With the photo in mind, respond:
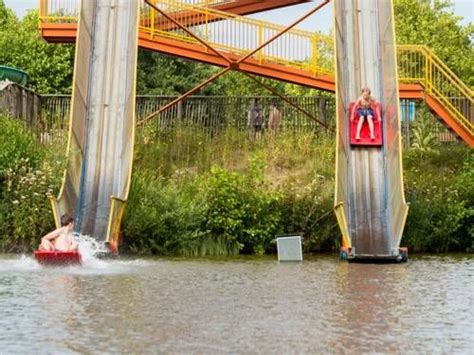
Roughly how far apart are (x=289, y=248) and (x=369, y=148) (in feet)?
11.5

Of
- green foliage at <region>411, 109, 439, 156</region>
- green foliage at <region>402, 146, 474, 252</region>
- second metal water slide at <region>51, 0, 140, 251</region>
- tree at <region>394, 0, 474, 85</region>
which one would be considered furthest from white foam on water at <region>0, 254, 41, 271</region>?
tree at <region>394, 0, 474, 85</region>

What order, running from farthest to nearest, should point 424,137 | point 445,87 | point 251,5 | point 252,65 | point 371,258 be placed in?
point 251,5 → point 445,87 → point 252,65 → point 424,137 → point 371,258

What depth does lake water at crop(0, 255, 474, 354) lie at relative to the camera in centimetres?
1211

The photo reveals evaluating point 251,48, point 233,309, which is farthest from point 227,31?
point 233,309

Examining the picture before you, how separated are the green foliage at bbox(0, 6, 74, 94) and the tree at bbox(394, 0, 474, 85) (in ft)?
58.1

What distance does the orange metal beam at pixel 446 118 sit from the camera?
33188 millimetres

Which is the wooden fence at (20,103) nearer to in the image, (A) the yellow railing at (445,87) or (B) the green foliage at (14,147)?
(B) the green foliage at (14,147)

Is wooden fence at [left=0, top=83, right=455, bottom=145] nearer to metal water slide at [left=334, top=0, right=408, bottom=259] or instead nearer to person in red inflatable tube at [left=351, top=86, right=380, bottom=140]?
metal water slide at [left=334, top=0, right=408, bottom=259]

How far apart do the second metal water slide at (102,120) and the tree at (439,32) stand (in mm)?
34942

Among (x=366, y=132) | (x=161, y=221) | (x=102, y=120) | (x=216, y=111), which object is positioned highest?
(x=216, y=111)

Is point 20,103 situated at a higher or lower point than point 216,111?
lower

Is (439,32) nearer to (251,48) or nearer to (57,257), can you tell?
(251,48)

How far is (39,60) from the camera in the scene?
56.6 meters

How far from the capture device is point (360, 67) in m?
28.5
